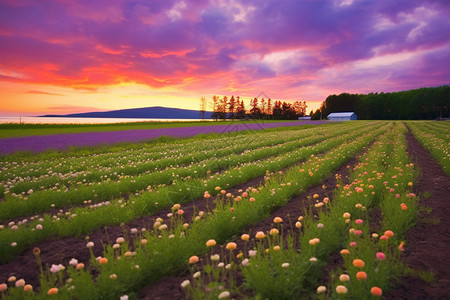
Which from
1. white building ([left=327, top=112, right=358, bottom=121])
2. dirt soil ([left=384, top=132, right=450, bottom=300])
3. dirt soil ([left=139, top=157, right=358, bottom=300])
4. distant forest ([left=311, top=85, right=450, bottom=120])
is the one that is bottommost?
dirt soil ([left=139, top=157, right=358, bottom=300])

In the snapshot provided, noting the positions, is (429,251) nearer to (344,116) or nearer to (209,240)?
(209,240)

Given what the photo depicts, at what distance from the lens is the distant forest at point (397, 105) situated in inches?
4301

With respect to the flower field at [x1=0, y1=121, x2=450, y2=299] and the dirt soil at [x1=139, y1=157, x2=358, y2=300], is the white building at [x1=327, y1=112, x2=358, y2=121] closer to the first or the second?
the flower field at [x1=0, y1=121, x2=450, y2=299]

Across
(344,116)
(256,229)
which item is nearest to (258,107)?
(344,116)

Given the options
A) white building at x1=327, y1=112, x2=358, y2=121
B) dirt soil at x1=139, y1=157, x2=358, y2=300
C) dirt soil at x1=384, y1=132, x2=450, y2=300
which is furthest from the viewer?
white building at x1=327, y1=112, x2=358, y2=121

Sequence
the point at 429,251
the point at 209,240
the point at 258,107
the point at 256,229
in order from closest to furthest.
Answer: the point at 209,240 < the point at 429,251 < the point at 256,229 < the point at 258,107

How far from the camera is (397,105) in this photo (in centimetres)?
12912

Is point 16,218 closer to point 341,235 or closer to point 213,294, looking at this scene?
point 213,294

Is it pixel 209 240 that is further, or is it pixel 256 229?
pixel 256 229

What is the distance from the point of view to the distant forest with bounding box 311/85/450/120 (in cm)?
10925

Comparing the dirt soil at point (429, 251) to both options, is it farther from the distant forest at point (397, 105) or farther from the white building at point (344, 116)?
the distant forest at point (397, 105)

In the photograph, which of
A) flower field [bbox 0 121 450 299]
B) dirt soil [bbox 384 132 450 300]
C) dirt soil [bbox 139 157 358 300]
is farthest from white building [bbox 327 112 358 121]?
dirt soil [bbox 384 132 450 300]

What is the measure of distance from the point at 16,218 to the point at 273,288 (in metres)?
6.18

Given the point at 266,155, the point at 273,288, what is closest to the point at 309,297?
the point at 273,288
